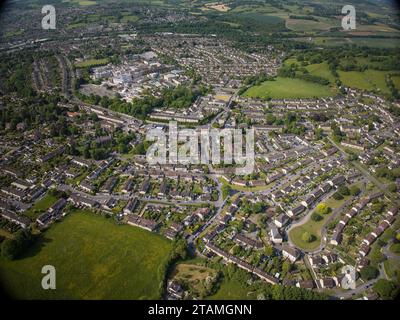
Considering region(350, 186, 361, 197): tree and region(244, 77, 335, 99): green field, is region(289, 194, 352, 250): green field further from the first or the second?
region(244, 77, 335, 99): green field

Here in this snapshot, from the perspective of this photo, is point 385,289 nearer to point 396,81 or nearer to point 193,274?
point 193,274

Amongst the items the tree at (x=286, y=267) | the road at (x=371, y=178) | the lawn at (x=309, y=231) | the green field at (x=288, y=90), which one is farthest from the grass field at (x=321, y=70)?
the tree at (x=286, y=267)

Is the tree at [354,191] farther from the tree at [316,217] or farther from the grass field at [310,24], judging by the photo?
the grass field at [310,24]

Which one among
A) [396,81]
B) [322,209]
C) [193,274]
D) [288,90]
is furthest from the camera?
[396,81]

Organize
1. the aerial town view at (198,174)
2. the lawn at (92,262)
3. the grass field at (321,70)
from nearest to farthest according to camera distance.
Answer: the lawn at (92,262) → the aerial town view at (198,174) → the grass field at (321,70)

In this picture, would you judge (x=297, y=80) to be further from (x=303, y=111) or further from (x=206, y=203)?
(x=206, y=203)

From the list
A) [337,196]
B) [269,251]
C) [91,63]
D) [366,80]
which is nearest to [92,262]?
[269,251]
